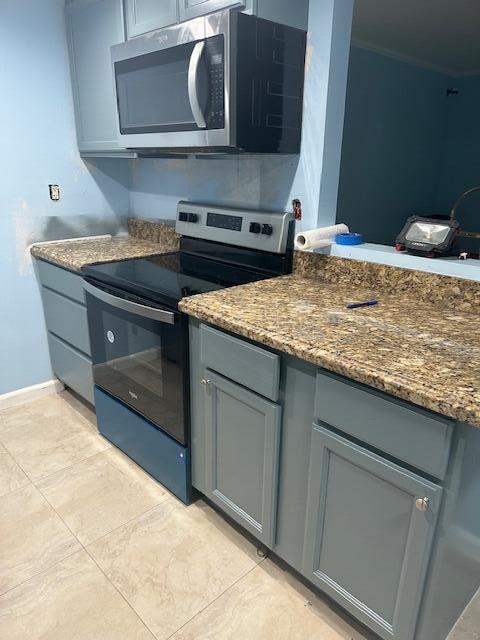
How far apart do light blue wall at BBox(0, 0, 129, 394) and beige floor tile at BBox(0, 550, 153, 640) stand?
4.28ft

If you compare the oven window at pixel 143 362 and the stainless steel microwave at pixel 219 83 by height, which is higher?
the stainless steel microwave at pixel 219 83

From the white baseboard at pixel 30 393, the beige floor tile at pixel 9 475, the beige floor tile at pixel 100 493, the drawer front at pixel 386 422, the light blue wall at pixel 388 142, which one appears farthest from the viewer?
the light blue wall at pixel 388 142

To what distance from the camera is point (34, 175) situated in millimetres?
2387

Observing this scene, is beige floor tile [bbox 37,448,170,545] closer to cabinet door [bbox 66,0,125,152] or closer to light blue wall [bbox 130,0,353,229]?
light blue wall [bbox 130,0,353,229]

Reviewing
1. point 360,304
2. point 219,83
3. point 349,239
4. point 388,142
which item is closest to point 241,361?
point 360,304

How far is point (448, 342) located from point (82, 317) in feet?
5.53

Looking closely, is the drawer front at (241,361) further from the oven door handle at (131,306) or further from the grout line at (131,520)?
the grout line at (131,520)

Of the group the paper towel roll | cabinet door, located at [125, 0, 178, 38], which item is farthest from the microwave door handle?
the paper towel roll

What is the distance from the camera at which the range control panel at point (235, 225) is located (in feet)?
6.16

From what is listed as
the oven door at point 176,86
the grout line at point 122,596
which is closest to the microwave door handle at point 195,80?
the oven door at point 176,86

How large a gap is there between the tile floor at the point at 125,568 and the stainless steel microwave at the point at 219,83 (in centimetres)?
146

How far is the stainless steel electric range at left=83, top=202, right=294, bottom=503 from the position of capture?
5.58 ft

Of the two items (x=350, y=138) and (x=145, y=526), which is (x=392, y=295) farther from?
(x=350, y=138)

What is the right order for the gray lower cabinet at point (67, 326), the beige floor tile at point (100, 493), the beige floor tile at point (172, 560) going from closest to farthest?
the beige floor tile at point (172, 560)
the beige floor tile at point (100, 493)
the gray lower cabinet at point (67, 326)
